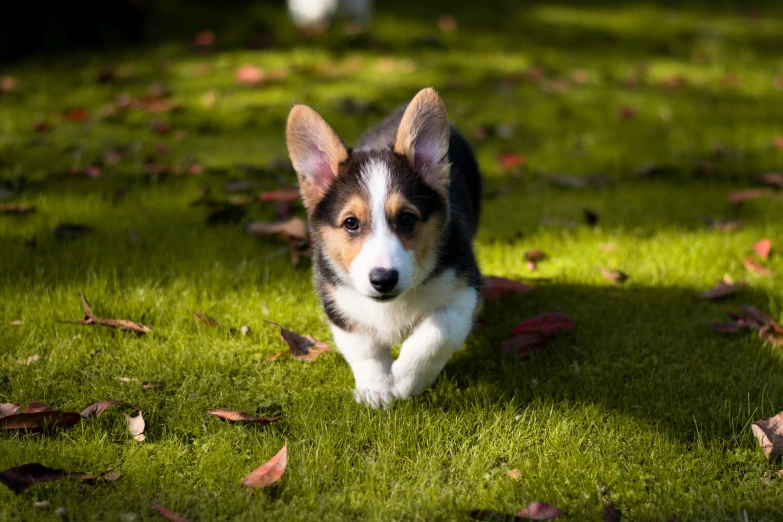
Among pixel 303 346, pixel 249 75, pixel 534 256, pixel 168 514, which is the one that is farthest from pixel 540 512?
pixel 249 75

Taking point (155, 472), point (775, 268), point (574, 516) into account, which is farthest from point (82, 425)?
point (775, 268)

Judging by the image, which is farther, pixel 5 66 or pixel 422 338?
pixel 5 66

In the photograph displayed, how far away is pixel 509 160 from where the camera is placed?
19.9ft

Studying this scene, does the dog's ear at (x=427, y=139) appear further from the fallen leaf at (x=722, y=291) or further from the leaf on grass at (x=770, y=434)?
the fallen leaf at (x=722, y=291)

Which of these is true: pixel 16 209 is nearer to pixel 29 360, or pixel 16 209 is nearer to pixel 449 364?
pixel 29 360

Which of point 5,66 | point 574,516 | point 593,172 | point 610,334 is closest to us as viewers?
point 574,516

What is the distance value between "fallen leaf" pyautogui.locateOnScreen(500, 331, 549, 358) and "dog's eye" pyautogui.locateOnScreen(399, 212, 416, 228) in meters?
0.81

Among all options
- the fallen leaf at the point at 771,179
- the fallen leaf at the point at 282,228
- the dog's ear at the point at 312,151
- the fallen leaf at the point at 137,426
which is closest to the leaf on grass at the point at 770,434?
the dog's ear at the point at 312,151

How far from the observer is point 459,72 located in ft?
26.9

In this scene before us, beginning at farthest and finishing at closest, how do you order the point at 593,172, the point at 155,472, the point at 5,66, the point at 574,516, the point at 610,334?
the point at 5,66 < the point at 593,172 < the point at 610,334 < the point at 155,472 < the point at 574,516

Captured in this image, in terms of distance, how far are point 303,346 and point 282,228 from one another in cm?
114

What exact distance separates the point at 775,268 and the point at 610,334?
133cm

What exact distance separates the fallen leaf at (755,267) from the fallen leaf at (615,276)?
0.72 m

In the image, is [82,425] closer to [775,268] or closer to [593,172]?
[775,268]
